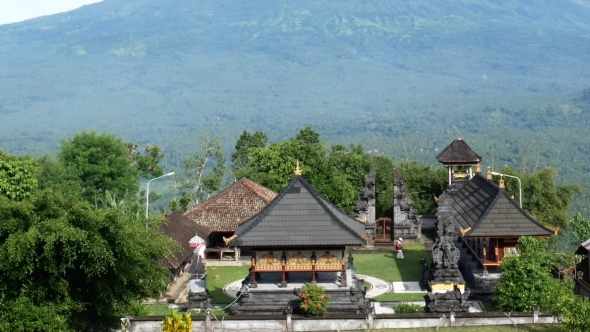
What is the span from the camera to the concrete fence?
27547mm

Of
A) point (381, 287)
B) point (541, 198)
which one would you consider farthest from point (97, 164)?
point (541, 198)

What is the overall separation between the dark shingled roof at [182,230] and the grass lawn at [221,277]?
1637 millimetres

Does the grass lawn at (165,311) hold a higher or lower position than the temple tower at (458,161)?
lower

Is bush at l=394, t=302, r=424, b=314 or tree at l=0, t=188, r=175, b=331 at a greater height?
tree at l=0, t=188, r=175, b=331

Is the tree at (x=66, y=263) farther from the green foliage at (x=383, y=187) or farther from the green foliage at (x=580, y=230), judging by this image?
the green foliage at (x=383, y=187)

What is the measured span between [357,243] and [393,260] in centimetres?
1473

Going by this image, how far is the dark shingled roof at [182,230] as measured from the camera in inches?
1581

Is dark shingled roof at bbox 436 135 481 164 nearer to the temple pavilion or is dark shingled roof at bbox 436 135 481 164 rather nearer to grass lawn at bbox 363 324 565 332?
the temple pavilion

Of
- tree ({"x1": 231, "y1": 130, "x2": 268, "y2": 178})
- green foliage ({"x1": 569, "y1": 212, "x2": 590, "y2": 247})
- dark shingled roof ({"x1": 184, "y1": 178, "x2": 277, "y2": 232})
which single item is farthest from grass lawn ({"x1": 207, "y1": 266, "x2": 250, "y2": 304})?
tree ({"x1": 231, "y1": 130, "x2": 268, "y2": 178})

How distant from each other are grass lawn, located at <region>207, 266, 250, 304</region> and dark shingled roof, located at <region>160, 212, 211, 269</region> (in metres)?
1.64

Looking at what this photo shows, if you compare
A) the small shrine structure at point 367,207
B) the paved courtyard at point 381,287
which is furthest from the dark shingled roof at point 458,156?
the paved courtyard at point 381,287

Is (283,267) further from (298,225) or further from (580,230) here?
(580,230)

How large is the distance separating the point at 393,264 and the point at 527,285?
14192mm

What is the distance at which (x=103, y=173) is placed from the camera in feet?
183
